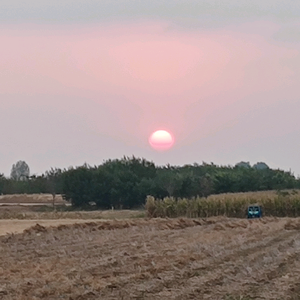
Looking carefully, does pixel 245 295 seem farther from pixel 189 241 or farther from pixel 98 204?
pixel 98 204

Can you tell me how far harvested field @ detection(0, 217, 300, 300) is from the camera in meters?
11.3

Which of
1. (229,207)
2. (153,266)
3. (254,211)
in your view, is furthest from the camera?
(229,207)

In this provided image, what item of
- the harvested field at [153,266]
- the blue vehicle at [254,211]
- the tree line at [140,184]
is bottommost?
the harvested field at [153,266]

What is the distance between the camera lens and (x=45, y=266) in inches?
587

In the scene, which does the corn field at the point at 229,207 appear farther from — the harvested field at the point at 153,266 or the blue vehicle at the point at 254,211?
the harvested field at the point at 153,266

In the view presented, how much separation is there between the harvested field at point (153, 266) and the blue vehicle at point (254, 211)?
14.5 meters

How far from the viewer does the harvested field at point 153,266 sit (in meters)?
11.3

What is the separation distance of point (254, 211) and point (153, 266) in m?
25.7

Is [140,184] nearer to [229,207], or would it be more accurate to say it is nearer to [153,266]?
[229,207]

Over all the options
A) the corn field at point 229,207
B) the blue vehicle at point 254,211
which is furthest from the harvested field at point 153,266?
the corn field at point 229,207

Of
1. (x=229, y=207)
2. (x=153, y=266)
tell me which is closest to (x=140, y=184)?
(x=229, y=207)

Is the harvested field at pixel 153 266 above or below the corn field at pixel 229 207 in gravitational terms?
below

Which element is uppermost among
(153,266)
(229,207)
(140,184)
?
(140,184)

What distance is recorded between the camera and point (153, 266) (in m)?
14.2
